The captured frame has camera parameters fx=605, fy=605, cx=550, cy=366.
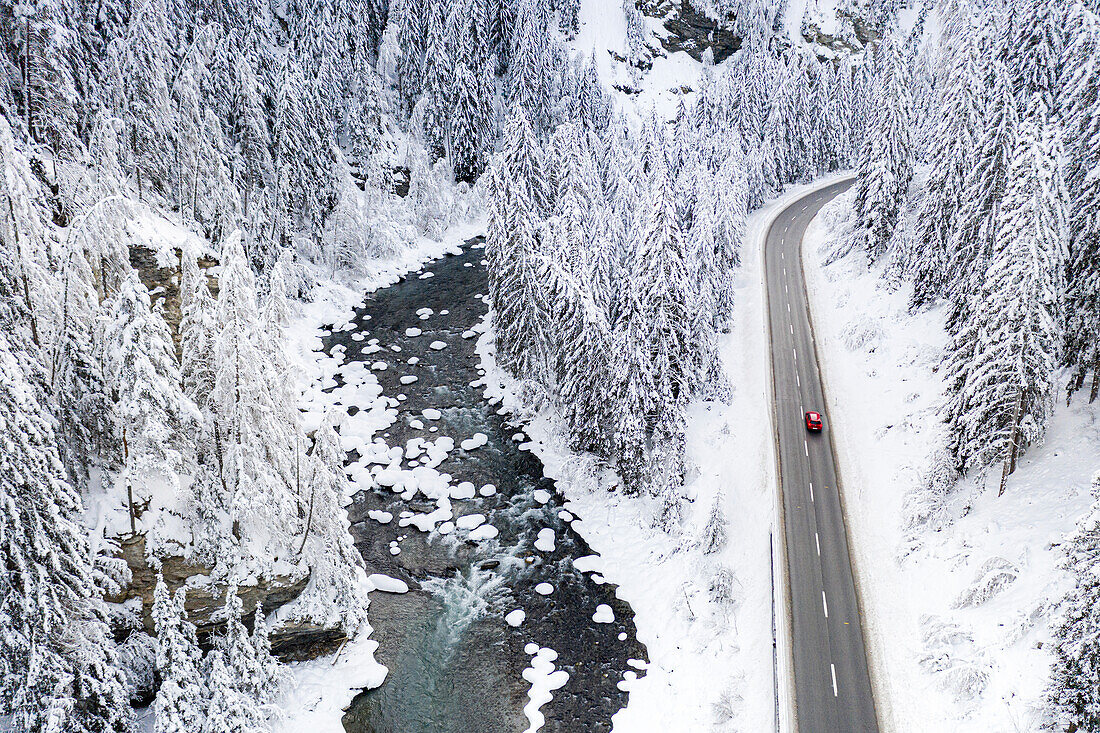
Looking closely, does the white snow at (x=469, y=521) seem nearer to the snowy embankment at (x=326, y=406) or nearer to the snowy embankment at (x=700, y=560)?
the snowy embankment at (x=326, y=406)

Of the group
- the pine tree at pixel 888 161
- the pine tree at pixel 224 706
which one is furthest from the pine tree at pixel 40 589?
the pine tree at pixel 888 161

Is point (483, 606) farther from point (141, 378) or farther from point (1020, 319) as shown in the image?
→ point (1020, 319)

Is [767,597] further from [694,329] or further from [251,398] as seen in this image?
[251,398]

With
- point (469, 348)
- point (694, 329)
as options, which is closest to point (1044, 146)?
point (694, 329)

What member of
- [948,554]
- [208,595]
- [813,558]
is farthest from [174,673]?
[948,554]

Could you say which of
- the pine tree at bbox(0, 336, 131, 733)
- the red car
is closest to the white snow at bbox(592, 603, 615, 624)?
the red car
